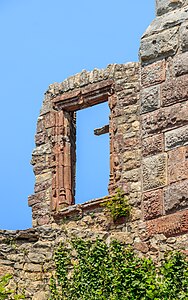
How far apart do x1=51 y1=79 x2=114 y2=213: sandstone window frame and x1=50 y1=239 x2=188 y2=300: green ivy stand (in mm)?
5528

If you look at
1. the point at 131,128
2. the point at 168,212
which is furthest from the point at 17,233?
the point at 131,128

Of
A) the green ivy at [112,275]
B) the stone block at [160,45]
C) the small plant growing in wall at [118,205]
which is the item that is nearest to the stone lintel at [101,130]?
the small plant growing in wall at [118,205]

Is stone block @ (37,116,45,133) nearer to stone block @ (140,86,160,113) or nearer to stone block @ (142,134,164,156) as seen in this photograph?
stone block @ (140,86,160,113)

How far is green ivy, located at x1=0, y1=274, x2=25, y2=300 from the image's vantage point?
651 inches

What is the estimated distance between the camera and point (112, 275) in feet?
54.2

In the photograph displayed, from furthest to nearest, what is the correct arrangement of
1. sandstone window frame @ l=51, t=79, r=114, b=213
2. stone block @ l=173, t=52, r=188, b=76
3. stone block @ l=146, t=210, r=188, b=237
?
1. sandstone window frame @ l=51, t=79, r=114, b=213
2. stone block @ l=173, t=52, r=188, b=76
3. stone block @ l=146, t=210, r=188, b=237

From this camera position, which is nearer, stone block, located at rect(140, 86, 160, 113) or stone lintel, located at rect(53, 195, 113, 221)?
stone block, located at rect(140, 86, 160, 113)

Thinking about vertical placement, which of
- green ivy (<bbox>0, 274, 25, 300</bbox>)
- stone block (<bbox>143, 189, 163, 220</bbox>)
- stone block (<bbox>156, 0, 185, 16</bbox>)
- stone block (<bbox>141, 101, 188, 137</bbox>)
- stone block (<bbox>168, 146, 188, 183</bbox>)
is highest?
stone block (<bbox>156, 0, 185, 16</bbox>)

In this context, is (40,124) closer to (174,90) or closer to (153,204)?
(174,90)

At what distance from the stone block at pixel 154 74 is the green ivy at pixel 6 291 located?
242 cm

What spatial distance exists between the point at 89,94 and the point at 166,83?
20.0ft

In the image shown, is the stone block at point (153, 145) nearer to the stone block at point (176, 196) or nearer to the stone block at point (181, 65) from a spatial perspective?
the stone block at point (176, 196)

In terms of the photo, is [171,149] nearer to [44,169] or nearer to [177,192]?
[177,192]

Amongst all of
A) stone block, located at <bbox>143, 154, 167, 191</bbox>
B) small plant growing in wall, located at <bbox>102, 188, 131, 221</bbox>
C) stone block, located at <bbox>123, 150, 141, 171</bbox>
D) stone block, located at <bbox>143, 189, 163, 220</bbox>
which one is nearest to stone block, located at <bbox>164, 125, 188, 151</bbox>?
stone block, located at <bbox>143, 154, 167, 191</bbox>
